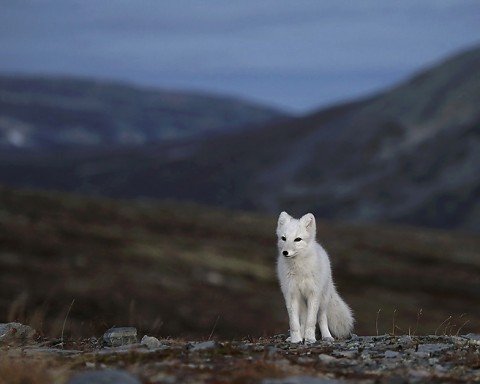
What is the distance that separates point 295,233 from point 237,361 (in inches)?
160

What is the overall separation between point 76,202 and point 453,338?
8523 cm

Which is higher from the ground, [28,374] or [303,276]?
[303,276]

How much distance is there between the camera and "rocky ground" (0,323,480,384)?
35.2 feet

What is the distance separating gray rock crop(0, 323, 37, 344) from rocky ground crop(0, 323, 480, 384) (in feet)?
0.09

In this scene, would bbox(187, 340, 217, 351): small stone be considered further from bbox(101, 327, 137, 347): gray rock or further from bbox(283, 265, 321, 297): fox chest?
bbox(283, 265, 321, 297): fox chest

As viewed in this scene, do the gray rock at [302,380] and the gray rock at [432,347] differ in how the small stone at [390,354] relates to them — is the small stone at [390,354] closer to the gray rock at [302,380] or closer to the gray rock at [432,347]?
the gray rock at [432,347]

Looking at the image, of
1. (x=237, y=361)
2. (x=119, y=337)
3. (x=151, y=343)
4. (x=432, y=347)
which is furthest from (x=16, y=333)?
(x=432, y=347)

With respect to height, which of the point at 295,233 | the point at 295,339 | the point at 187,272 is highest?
the point at 295,233

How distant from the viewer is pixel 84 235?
7425 cm

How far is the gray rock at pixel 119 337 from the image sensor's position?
15.0 meters

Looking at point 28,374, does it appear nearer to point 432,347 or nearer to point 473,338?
point 432,347

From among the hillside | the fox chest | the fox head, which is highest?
the fox head

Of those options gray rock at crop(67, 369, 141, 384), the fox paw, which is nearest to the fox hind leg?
the fox paw

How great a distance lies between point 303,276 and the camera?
16.1m
